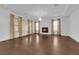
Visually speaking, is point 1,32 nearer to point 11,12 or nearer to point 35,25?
point 11,12

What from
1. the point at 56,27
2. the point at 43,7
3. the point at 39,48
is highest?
the point at 43,7

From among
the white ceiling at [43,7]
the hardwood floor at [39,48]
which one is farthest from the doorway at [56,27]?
the hardwood floor at [39,48]

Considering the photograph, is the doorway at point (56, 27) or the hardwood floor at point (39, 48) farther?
the doorway at point (56, 27)

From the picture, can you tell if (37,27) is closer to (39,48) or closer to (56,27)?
(56,27)

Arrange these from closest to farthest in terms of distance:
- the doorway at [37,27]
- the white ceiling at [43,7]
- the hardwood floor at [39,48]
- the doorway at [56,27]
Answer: the hardwood floor at [39,48]
the white ceiling at [43,7]
the doorway at [56,27]
the doorway at [37,27]

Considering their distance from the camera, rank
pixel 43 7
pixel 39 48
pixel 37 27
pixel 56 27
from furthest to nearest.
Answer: pixel 37 27, pixel 56 27, pixel 43 7, pixel 39 48

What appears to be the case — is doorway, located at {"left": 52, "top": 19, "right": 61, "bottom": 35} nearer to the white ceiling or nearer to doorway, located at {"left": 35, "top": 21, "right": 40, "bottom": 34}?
doorway, located at {"left": 35, "top": 21, "right": 40, "bottom": 34}

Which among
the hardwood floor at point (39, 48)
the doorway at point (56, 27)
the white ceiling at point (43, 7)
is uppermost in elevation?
the white ceiling at point (43, 7)

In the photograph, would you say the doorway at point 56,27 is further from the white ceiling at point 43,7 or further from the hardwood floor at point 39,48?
the hardwood floor at point 39,48

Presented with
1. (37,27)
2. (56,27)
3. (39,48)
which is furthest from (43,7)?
(37,27)

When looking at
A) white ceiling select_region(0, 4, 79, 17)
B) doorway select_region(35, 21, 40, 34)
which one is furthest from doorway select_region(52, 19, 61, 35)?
white ceiling select_region(0, 4, 79, 17)

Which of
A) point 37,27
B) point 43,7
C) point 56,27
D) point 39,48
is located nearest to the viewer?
point 39,48
